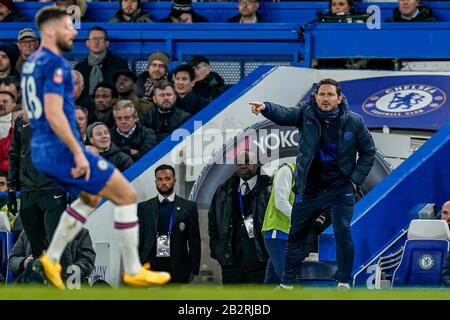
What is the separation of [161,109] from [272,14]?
2.63 m

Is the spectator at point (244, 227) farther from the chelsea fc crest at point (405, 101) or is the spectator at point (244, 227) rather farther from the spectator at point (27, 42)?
the spectator at point (27, 42)

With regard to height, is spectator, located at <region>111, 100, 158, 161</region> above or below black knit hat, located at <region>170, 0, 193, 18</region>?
below

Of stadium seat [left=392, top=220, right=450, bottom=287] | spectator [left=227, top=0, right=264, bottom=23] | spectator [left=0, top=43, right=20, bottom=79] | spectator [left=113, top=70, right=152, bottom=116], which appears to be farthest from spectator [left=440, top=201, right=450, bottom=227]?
spectator [left=0, top=43, right=20, bottom=79]

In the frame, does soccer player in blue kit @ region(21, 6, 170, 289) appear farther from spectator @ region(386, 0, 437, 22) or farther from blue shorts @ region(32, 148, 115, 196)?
spectator @ region(386, 0, 437, 22)

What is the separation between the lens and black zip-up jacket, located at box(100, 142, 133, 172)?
1850 cm

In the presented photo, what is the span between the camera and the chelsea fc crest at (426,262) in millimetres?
16250

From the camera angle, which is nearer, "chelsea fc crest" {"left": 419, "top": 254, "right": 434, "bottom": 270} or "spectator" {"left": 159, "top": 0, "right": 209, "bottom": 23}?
"chelsea fc crest" {"left": 419, "top": 254, "right": 434, "bottom": 270}

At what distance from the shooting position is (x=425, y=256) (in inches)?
641

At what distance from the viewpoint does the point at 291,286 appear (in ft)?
49.6

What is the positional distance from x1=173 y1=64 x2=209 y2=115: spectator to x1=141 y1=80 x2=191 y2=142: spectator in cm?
23

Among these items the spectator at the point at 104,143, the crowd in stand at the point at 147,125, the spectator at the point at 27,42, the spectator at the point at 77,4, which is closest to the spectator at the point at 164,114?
the crowd in stand at the point at 147,125

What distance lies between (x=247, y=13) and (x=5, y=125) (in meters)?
3.49

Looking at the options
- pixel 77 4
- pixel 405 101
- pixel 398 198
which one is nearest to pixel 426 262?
pixel 398 198

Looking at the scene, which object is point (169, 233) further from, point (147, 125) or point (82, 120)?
point (147, 125)
